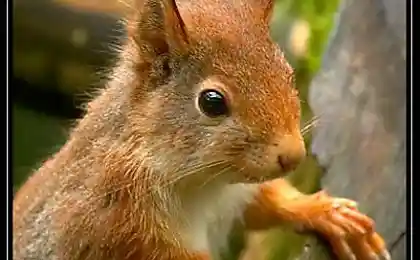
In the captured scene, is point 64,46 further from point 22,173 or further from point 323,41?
point 323,41

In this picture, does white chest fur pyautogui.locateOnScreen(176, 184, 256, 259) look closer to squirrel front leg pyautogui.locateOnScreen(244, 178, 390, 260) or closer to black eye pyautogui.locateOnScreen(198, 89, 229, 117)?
squirrel front leg pyautogui.locateOnScreen(244, 178, 390, 260)

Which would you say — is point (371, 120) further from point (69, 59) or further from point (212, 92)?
point (69, 59)

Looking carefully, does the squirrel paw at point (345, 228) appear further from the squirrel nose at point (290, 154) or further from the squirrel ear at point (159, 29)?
the squirrel ear at point (159, 29)

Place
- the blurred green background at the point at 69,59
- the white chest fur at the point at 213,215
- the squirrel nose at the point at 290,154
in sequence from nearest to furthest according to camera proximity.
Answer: the squirrel nose at the point at 290,154
the white chest fur at the point at 213,215
the blurred green background at the point at 69,59

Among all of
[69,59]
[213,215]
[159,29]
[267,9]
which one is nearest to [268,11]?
[267,9]

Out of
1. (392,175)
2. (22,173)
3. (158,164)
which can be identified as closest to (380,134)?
(392,175)

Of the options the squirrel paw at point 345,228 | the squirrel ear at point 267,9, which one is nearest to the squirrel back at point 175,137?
the squirrel ear at point 267,9
